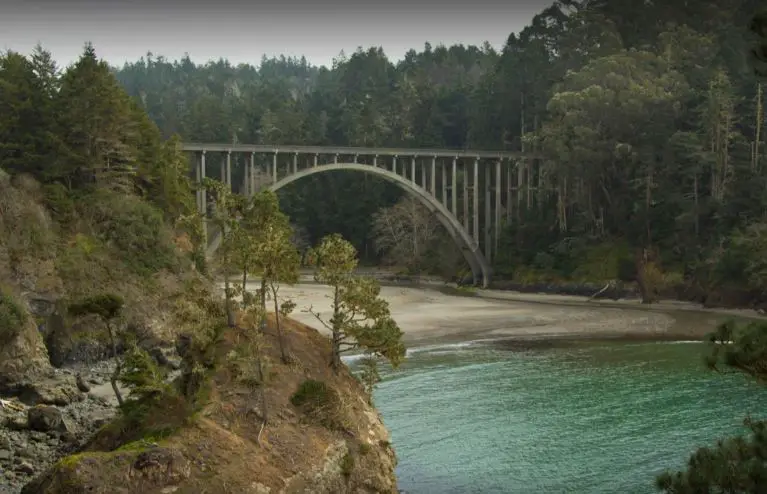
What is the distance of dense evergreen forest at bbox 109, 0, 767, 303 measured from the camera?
48.1 metres

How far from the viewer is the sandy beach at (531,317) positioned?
1569 inches

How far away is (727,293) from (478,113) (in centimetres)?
3460

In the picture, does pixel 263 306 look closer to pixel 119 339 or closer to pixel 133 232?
pixel 119 339

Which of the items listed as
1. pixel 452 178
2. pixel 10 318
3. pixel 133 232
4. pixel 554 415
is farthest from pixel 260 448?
pixel 452 178

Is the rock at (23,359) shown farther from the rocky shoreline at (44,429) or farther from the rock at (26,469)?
the rock at (26,469)

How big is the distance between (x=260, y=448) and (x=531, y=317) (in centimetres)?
3150

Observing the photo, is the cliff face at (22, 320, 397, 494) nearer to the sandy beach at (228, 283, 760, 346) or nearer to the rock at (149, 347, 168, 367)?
the rock at (149, 347, 168, 367)

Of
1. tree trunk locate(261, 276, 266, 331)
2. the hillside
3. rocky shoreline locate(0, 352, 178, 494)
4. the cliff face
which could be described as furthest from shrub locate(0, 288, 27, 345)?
tree trunk locate(261, 276, 266, 331)

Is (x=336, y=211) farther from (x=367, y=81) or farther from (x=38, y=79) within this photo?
(x=38, y=79)

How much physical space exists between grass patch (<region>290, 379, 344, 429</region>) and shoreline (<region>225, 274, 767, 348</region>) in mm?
19776

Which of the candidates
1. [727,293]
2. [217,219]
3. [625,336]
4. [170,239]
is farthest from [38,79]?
[727,293]

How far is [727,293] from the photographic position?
4478 cm

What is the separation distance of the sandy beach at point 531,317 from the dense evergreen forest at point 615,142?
293 cm

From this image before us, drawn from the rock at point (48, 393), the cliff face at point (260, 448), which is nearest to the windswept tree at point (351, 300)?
the cliff face at point (260, 448)
